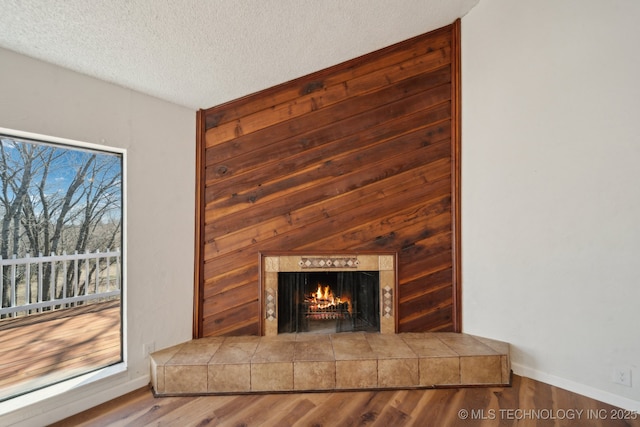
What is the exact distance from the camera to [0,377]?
6.49 feet

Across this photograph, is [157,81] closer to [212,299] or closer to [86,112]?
[86,112]

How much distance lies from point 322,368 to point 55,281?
2.40 meters

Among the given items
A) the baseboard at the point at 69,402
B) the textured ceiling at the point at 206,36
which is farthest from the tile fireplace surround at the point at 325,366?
the textured ceiling at the point at 206,36

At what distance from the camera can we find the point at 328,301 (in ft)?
9.24

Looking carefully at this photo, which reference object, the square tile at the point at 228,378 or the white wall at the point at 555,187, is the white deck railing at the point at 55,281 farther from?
the white wall at the point at 555,187

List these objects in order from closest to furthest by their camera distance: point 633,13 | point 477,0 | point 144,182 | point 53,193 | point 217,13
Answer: point 217,13 < point 633,13 < point 53,193 < point 144,182 < point 477,0

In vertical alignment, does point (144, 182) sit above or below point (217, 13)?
below

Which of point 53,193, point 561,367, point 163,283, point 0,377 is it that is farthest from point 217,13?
point 561,367

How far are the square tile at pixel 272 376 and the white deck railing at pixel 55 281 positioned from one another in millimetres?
1352

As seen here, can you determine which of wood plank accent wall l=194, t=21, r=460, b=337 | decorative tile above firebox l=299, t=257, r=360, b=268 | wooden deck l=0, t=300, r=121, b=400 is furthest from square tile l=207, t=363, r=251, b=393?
decorative tile above firebox l=299, t=257, r=360, b=268

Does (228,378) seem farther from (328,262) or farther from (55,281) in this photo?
(55,281)

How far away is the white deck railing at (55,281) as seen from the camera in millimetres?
2051

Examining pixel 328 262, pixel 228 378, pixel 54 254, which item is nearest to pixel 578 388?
pixel 328 262

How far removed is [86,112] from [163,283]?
1434 millimetres
